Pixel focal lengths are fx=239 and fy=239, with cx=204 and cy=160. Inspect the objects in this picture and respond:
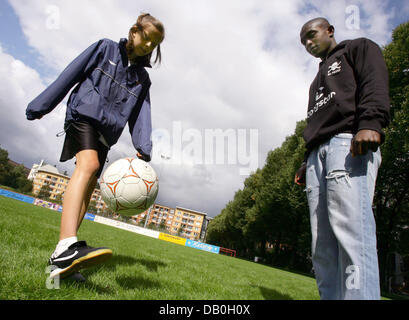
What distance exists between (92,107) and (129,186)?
1.26 m

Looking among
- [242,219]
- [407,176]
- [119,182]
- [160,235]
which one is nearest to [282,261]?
[242,219]

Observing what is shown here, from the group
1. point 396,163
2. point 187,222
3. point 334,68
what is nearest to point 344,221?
point 334,68

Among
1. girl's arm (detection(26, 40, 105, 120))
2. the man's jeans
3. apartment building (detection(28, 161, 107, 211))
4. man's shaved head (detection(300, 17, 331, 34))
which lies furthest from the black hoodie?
apartment building (detection(28, 161, 107, 211))

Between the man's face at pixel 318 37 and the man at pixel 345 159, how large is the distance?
0.01 meters

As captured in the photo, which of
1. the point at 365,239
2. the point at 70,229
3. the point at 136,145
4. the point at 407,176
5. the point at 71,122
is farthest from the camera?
the point at 407,176

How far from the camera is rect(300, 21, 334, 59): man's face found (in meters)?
2.63

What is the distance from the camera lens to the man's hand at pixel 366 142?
Result: 1.75 metres

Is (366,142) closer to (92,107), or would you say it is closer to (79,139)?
(92,107)

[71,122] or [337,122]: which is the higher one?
[337,122]

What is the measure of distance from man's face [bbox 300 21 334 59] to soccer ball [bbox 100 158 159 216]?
8.44ft

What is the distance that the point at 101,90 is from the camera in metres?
2.64
